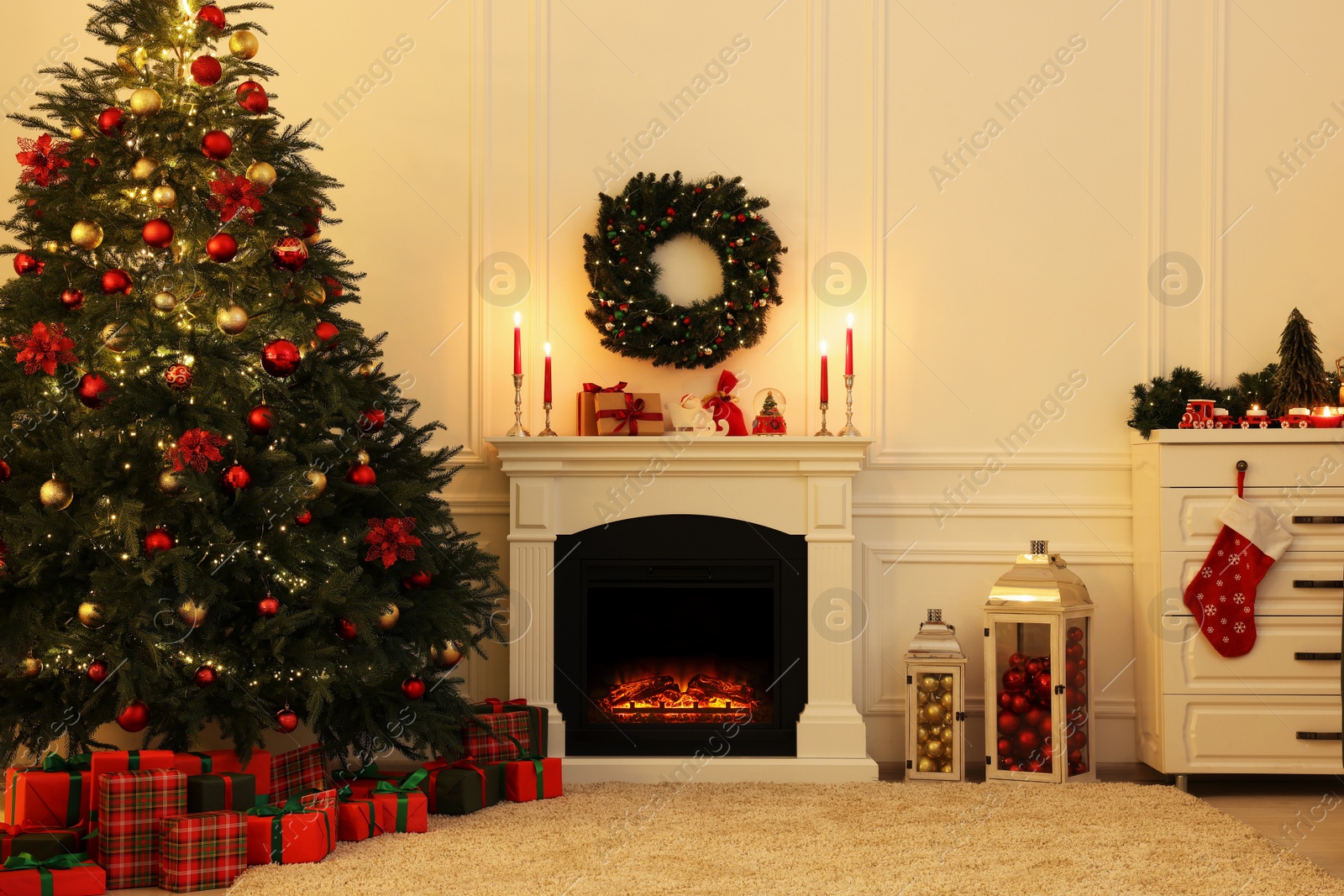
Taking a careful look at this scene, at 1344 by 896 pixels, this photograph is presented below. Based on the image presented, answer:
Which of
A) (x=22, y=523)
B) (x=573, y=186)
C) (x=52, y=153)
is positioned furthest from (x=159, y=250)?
(x=573, y=186)

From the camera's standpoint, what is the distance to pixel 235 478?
116 inches

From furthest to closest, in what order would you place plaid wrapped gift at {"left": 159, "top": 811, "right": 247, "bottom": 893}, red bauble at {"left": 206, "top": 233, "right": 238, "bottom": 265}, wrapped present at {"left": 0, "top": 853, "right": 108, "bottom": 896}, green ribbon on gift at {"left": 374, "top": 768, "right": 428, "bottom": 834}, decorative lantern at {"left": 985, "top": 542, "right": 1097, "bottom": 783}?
decorative lantern at {"left": 985, "top": 542, "right": 1097, "bottom": 783} → green ribbon on gift at {"left": 374, "top": 768, "right": 428, "bottom": 834} → red bauble at {"left": 206, "top": 233, "right": 238, "bottom": 265} → plaid wrapped gift at {"left": 159, "top": 811, "right": 247, "bottom": 893} → wrapped present at {"left": 0, "top": 853, "right": 108, "bottom": 896}

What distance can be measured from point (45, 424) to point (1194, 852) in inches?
135

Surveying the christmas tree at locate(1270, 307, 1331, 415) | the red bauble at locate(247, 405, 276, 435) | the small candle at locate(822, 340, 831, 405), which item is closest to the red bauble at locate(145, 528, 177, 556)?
the red bauble at locate(247, 405, 276, 435)

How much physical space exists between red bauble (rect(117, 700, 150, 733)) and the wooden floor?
2.50m

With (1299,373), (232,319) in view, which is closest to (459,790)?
(232,319)

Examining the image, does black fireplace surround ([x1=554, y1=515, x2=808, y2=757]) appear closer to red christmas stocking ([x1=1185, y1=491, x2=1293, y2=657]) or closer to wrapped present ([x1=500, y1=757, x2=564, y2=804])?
wrapped present ([x1=500, y1=757, x2=564, y2=804])

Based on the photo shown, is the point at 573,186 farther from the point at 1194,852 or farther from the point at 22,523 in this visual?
the point at 1194,852

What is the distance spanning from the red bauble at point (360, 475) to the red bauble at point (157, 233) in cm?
82

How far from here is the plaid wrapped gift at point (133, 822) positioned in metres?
2.70

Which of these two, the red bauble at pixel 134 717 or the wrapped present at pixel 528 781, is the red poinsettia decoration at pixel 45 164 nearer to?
the red bauble at pixel 134 717

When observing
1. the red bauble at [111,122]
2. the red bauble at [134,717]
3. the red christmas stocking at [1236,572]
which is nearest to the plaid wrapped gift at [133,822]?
the red bauble at [134,717]

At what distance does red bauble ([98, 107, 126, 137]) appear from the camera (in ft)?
9.98

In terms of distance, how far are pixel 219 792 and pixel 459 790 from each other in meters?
0.74
